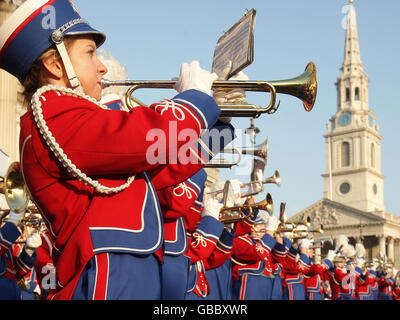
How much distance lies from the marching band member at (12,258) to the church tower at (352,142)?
3005 inches

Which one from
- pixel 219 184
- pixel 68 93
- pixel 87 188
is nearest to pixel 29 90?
pixel 68 93

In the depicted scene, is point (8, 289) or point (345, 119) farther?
point (345, 119)

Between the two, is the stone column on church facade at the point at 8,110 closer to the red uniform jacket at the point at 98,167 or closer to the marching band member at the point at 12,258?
the marching band member at the point at 12,258

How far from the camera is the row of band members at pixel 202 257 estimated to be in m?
4.82

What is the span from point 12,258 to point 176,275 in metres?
3.91

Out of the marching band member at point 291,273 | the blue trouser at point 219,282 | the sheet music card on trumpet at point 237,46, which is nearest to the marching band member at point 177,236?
the sheet music card on trumpet at point 237,46

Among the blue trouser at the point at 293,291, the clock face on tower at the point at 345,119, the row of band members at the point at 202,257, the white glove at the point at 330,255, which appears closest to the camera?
the row of band members at the point at 202,257

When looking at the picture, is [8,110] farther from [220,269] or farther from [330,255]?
[330,255]

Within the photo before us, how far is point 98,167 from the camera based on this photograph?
252 cm

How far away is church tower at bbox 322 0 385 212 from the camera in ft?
269

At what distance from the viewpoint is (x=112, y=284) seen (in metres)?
2.49

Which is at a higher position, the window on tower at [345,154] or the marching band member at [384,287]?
the window on tower at [345,154]

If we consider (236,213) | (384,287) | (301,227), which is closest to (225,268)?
(236,213)

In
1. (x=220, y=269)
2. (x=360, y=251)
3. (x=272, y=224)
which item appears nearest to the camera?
(x=220, y=269)
